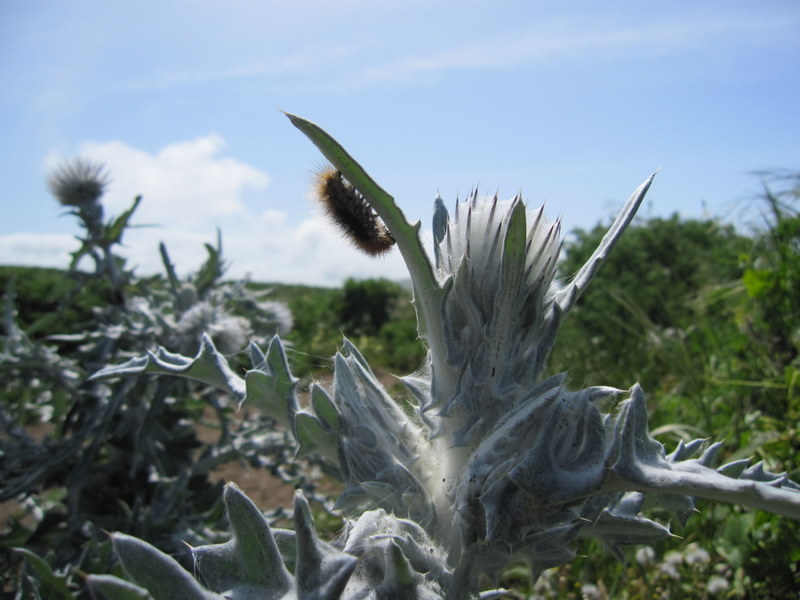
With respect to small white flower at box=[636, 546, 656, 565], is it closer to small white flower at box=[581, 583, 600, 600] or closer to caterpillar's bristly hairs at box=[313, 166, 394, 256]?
small white flower at box=[581, 583, 600, 600]

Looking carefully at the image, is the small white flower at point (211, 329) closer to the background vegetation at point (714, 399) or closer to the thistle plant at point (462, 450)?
the background vegetation at point (714, 399)

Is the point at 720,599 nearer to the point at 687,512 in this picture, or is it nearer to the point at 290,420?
the point at 687,512

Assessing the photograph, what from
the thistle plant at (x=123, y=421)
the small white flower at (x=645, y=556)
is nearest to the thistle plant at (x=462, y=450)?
the thistle plant at (x=123, y=421)

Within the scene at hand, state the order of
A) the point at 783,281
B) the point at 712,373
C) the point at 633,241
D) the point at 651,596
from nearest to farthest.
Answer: the point at 651,596 → the point at 783,281 → the point at 712,373 → the point at 633,241

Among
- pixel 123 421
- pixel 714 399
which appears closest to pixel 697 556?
pixel 714 399

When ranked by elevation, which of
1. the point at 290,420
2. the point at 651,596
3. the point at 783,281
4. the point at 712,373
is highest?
the point at 783,281

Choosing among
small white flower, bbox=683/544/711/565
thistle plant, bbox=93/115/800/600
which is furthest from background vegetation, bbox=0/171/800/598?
thistle plant, bbox=93/115/800/600

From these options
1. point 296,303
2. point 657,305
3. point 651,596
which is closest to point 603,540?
point 651,596

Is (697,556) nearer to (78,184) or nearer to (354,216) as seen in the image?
(354,216)

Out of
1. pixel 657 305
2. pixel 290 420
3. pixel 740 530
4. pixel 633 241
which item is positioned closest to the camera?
pixel 290 420
